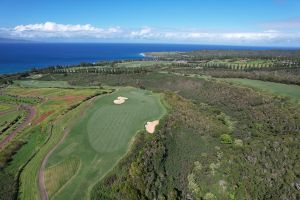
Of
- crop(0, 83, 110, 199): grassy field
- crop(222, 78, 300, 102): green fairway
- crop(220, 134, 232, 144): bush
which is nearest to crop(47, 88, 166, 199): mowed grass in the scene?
crop(0, 83, 110, 199): grassy field

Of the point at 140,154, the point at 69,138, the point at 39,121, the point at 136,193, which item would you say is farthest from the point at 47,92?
the point at 136,193

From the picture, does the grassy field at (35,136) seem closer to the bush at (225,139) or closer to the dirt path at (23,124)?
the dirt path at (23,124)

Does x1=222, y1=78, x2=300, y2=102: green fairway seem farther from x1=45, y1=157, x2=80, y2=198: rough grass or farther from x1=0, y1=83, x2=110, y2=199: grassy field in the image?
x1=45, y1=157, x2=80, y2=198: rough grass

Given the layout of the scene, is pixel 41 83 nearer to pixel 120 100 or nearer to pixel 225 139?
pixel 120 100

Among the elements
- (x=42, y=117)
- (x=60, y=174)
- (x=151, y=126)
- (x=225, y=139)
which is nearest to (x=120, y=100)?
(x=42, y=117)

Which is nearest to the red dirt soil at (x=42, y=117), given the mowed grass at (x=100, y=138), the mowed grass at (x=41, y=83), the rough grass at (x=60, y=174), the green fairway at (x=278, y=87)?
the mowed grass at (x=100, y=138)
